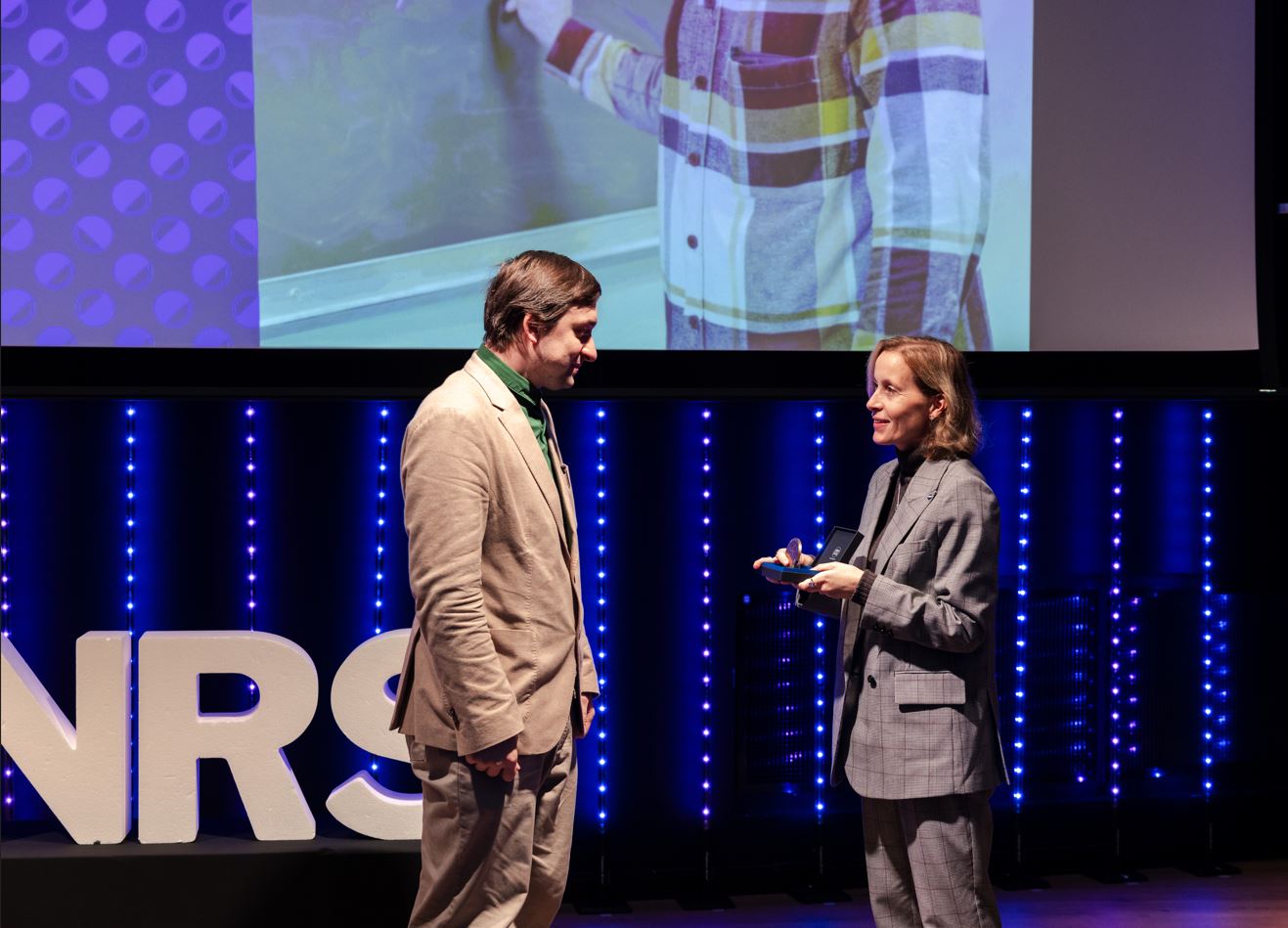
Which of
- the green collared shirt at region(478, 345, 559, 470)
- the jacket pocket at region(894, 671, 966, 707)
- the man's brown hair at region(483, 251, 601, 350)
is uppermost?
the man's brown hair at region(483, 251, 601, 350)

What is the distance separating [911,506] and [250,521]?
228cm

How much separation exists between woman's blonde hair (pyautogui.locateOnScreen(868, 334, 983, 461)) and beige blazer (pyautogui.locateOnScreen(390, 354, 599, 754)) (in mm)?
842

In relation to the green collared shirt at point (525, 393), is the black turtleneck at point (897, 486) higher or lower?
lower

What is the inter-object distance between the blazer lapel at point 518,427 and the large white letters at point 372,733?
60.2 inches

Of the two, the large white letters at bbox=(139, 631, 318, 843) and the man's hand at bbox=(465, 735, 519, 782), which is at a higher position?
the man's hand at bbox=(465, 735, 519, 782)

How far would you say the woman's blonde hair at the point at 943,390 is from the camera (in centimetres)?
271

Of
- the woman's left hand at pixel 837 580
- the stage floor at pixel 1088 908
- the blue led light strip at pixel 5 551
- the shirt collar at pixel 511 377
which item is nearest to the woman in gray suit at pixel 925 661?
the woman's left hand at pixel 837 580

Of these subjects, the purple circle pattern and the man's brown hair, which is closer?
the man's brown hair

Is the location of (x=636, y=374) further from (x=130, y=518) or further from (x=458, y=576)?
(x=458, y=576)

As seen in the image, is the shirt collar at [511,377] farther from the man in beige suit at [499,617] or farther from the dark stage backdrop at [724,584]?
the dark stage backdrop at [724,584]

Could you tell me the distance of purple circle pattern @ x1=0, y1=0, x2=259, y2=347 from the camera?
3953 mm

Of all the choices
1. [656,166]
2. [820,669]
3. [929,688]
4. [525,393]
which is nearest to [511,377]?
[525,393]

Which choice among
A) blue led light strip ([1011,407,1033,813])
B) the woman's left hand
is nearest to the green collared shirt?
the woman's left hand

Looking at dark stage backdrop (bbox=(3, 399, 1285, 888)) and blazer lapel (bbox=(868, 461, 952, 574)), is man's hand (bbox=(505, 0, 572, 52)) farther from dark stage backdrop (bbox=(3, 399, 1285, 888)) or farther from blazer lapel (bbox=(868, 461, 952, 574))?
blazer lapel (bbox=(868, 461, 952, 574))
